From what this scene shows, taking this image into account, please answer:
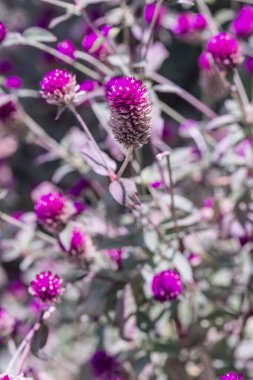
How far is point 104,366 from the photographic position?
170 cm

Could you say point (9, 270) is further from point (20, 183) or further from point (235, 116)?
point (235, 116)

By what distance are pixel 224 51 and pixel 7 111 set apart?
675 millimetres

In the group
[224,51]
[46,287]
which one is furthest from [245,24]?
[46,287]

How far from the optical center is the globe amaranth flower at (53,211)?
1532 mm

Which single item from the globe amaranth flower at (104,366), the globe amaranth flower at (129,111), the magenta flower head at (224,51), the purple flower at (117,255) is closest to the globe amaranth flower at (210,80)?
the magenta flower head at (224,51)

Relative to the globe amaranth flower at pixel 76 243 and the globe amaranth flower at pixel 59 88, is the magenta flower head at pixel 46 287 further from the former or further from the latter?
the globe amaranth flower at pixel 59 88

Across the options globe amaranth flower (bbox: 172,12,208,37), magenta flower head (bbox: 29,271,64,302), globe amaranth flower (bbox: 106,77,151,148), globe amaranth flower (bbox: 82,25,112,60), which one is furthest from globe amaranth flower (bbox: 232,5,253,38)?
magenta flower head (bbox: 29,271,64,302)

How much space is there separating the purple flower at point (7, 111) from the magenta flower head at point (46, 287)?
68 cm

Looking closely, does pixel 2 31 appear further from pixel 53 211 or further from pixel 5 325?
pixel 5 325

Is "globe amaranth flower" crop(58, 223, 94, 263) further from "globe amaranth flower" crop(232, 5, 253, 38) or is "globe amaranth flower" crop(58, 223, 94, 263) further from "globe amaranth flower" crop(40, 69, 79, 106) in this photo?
"globe amaranth flower" crop(232, 5, 253, 38)

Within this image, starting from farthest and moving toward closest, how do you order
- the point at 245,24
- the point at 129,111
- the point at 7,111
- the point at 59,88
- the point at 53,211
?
the point at 7,111 → the point at 245,24 → the point at 53,211 → the point at 59,88 → the point at 129,111

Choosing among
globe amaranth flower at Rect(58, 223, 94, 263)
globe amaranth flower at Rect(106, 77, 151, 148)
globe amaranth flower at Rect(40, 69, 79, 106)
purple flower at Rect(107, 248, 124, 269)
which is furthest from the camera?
purple flower at Rect(107, 248, 124, 269)

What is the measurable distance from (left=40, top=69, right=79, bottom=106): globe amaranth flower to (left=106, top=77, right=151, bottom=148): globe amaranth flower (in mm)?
185

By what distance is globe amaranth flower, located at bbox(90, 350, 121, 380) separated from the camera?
170cm
